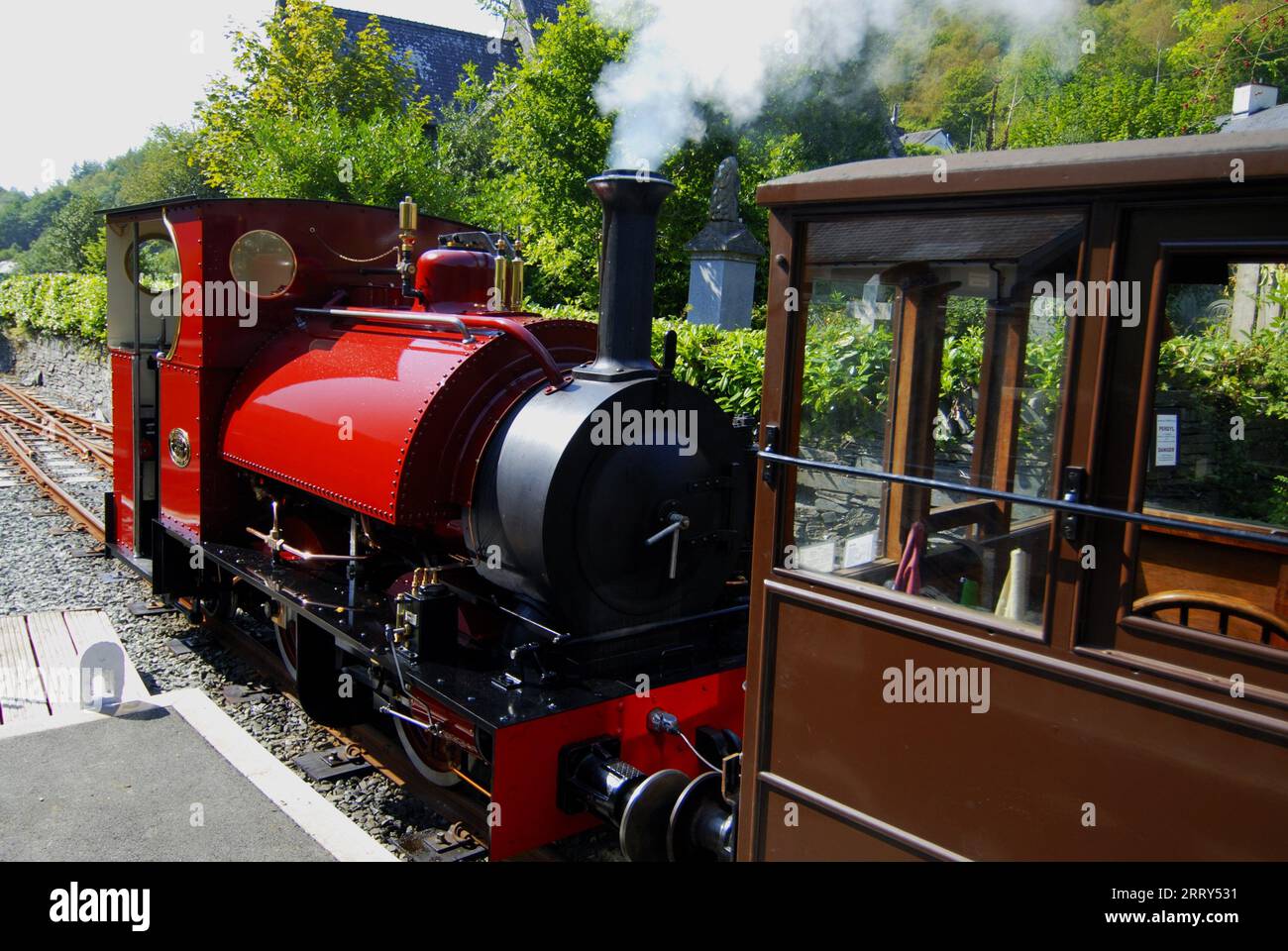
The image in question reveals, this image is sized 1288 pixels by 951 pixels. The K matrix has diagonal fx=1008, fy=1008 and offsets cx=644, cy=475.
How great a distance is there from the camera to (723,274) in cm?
1153

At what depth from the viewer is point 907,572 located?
2596 mm

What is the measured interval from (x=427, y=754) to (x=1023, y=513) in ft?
10.7

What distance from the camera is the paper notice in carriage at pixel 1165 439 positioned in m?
2.20

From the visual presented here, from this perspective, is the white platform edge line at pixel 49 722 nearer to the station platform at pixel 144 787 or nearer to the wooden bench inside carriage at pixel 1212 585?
the station platform at pixel 144 787

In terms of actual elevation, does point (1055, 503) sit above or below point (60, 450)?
above

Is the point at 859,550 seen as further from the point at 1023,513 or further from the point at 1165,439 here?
the point at 1165,439

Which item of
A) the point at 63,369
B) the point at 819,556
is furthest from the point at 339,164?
the point at 63,369

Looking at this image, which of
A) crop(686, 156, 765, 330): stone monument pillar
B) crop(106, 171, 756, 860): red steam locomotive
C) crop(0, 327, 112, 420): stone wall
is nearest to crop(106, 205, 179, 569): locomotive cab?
crop(106, 171, 756, 860): red steam locomotive

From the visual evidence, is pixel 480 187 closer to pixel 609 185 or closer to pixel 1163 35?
pixel 609 185

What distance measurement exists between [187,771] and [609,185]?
3.23 m

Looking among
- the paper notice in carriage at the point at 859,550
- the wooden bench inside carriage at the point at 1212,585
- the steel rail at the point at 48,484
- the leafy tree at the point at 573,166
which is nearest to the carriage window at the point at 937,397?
the paper notice in carriage at the point at 859,550

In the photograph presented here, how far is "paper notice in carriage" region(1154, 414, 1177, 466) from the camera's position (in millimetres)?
2199

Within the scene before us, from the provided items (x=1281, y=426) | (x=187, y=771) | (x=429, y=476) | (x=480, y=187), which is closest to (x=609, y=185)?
(x=429, y=476)
